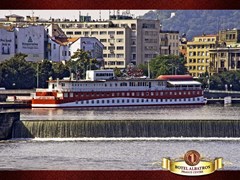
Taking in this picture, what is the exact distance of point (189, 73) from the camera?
25781mm

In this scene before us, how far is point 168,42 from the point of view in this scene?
96.5 feet

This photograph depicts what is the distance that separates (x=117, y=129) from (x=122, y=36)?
46.1 feet

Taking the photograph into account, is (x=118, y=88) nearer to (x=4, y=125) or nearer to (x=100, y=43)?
(x=100, y=43)

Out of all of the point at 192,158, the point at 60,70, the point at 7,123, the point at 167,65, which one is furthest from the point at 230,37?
the point at 192,158

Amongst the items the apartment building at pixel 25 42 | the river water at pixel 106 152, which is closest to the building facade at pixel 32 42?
the apartment building at pixel 25 42

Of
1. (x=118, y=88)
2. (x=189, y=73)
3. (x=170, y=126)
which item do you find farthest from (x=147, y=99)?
(x=170, y=126)

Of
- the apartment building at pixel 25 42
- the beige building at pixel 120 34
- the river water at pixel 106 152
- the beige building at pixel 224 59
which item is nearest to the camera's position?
the river water at pixel 106 152

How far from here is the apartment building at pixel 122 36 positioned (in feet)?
80.2

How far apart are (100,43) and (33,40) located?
7.07ft

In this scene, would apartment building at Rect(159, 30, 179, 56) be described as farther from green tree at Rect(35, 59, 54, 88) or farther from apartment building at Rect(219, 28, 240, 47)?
green tree at Rect(35, 59, 54, 88)

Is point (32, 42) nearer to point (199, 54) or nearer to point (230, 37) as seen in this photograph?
point (230, 37)

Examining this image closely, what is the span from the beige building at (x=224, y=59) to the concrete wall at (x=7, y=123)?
10746 mm

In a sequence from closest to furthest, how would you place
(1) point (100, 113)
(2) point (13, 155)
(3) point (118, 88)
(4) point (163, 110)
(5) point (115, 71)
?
(2) point (13, 155)
(1) point (100, 113)
(4) point (163, 110)
(3) point (118, 88)
(5) point (115, 71)

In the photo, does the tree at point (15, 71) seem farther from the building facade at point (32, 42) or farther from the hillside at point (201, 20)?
the hillside at point (201, 20)
